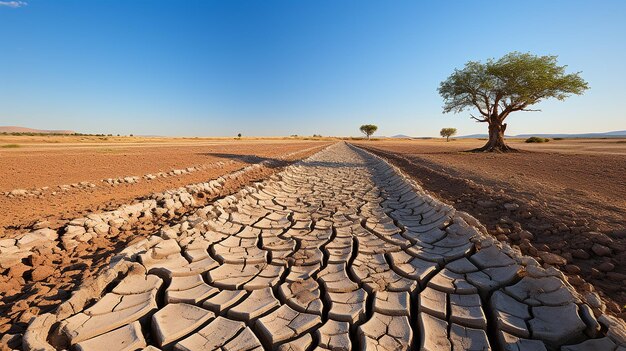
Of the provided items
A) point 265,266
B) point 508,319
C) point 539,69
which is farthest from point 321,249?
point 539,69

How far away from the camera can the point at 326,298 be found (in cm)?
198

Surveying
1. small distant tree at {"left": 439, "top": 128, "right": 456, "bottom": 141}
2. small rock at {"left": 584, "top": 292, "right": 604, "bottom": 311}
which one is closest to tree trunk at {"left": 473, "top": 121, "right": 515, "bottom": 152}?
small rock at {"left": 584, "top": 292, "right": 604, "bottom": 311}

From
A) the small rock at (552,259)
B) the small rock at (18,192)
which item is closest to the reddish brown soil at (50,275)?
the small rock at (18,192)

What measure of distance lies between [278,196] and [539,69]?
1982 centimetres

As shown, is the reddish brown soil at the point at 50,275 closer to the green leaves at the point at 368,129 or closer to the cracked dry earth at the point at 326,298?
the cracked dry earth at the point at 326,298

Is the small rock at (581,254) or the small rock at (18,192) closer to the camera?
the small rock at (581,254)

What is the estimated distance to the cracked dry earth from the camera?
1.55 meters

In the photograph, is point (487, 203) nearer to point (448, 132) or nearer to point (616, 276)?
point (616, 276)

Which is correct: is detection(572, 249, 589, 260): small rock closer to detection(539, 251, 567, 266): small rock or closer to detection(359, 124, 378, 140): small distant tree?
detection(539, 251, 567, 266): small rock

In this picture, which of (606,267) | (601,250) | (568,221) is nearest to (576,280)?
(606,267)

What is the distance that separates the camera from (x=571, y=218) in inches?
129

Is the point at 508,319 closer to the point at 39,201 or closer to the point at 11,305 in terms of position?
the point at 11,305

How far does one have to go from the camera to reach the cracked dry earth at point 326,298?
1.55 metres

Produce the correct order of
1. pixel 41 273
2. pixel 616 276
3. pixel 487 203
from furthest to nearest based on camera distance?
pixel 487 203, pixel 41 273, pixel 616 276
